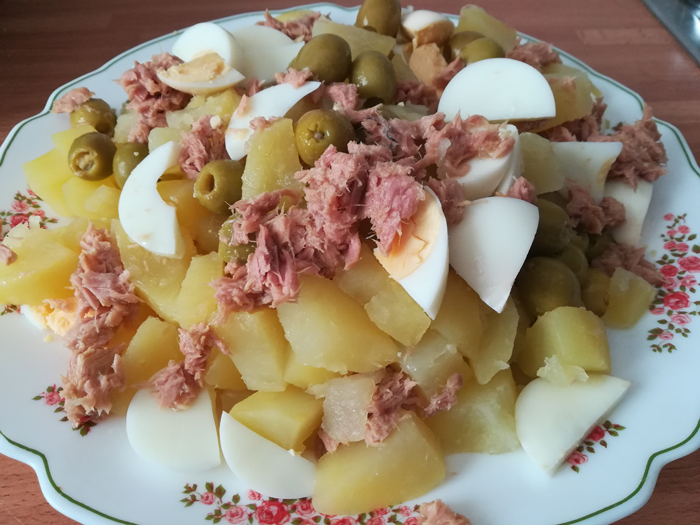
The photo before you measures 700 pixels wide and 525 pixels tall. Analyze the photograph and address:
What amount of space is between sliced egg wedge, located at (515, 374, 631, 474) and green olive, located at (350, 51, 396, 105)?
1264 mm

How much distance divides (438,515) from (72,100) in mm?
2404

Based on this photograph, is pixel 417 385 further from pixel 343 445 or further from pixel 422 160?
pixel 422 160

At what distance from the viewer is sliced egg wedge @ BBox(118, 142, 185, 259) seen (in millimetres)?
1756

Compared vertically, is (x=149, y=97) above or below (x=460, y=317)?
above

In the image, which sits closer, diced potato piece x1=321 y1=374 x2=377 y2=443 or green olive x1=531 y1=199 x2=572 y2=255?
diced potato piece x1=321 y1=374 x2=377 y2=443

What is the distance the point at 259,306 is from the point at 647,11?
398 centimetres

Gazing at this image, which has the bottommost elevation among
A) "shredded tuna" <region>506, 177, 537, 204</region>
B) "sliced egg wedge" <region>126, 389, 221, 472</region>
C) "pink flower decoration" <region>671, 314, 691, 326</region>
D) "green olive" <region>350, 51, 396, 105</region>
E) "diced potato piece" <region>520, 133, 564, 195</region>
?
"pink flower decoration" <region>671, 314, 691, 326</region>

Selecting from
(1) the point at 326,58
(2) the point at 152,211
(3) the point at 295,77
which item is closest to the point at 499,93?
(1) the point at 326,58

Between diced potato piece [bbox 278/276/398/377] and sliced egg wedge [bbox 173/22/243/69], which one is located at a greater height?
sliced egg wedge [bbox 173/22/243/69]

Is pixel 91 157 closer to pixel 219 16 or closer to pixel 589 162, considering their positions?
pixel 589 162

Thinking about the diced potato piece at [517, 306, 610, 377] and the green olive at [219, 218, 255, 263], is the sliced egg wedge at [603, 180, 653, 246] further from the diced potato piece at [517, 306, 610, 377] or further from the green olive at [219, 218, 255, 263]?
the green olive at [219, 218, 255, 263]

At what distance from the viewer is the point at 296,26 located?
2.62 metres

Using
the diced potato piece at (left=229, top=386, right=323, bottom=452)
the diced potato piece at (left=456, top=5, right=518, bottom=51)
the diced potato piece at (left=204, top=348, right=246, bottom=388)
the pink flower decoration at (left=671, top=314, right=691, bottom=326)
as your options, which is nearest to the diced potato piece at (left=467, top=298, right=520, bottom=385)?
the diced potato piece at (left=229, top=386, right=323, bottom=452)

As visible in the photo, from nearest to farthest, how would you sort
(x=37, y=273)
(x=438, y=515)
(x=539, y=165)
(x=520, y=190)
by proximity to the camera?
(x=438, y=515) → (x=520, y=190) → (x=37, y=273) → (x=539, y=165)
